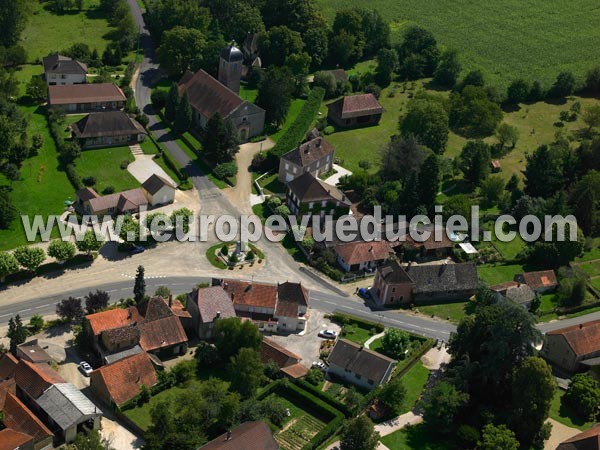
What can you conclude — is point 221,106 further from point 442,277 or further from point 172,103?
point 442,277

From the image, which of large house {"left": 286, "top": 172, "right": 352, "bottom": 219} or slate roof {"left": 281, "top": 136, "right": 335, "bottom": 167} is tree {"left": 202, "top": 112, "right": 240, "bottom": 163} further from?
large house {"left": 286, "top": 172, "right": 352, "bottom": 219}

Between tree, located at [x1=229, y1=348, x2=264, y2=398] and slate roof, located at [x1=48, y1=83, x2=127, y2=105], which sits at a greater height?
slate roof, located at [x1=48, y1=83, x2=127, y2=105]

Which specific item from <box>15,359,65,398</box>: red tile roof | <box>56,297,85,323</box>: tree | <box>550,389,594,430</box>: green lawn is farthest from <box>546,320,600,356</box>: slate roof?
<box>15,359,65,398</box>: red tile roof

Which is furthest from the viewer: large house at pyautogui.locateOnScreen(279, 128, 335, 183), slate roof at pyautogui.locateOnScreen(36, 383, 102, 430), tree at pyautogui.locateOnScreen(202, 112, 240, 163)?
tree at pyautogui.locateOnScreen(202, 112, 240, 163)

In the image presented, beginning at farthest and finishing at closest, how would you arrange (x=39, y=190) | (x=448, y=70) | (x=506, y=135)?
(x=448, y=70) < (x=506, y=135) < (x=39, y=190)

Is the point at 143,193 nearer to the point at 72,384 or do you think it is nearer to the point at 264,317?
the point at 264,317

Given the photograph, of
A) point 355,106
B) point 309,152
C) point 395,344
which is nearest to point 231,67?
point 355,106
